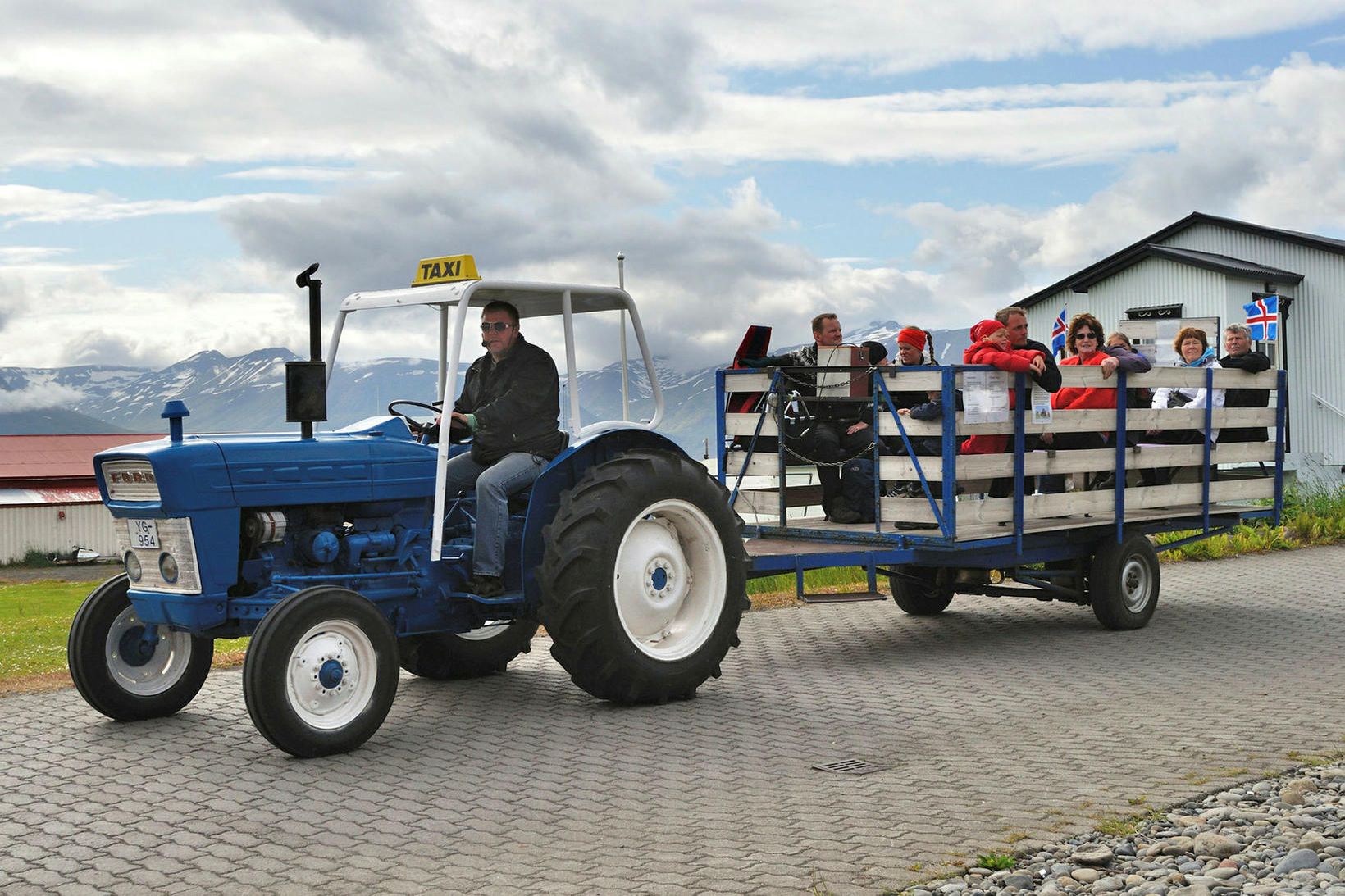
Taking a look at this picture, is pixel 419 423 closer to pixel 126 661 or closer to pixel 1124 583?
pixel 126 661

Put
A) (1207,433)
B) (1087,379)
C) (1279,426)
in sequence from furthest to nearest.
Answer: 1. (1279,426)
2. (1207,433)
3. (1087,379)

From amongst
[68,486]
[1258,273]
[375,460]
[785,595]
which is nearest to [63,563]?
[68,486]

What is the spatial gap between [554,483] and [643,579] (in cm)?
73

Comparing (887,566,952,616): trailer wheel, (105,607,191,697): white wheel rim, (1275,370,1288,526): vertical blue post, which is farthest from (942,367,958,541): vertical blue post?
(105,607,191,697): white wheel rim

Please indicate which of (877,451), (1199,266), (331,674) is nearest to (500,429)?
(331,674)

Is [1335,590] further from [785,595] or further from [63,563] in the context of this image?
[63,563]

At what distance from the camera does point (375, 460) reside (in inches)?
296

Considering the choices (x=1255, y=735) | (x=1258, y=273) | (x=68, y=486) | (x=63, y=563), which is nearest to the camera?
(x=1255, y=735)

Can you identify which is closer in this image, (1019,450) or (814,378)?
(1019,450)

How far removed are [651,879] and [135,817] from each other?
235 centimetres

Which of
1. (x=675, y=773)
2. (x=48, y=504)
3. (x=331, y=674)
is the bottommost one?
(x=48, y=504)

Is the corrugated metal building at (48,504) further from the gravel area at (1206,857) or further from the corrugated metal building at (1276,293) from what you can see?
the gravel area at (1206,857)

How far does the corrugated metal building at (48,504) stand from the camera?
6122 centimetres

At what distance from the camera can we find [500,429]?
793 centimetres
